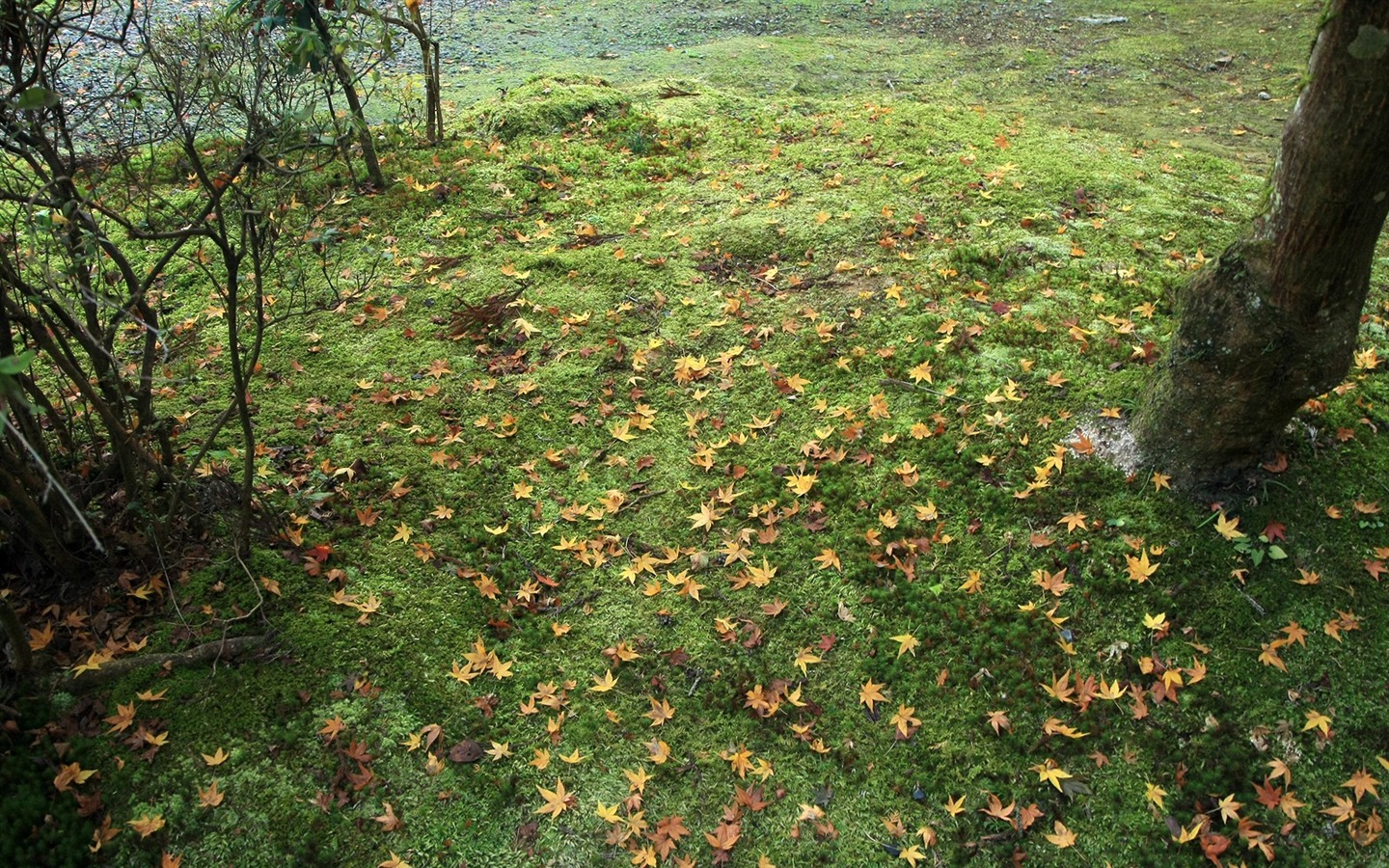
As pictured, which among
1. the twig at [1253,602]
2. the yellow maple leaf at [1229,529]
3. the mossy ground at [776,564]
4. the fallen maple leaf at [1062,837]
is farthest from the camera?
the yellow maple leaf at [1229,529]

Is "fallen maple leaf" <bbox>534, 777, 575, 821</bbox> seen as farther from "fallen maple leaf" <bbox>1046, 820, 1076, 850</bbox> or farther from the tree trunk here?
the tree trunk

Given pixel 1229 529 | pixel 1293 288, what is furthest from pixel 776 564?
pixel 1293 288

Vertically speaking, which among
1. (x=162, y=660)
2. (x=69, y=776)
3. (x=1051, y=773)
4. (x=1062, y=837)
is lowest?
(x=1062, y=837)

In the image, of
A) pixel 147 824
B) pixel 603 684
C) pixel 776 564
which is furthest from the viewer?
pixel 776 564

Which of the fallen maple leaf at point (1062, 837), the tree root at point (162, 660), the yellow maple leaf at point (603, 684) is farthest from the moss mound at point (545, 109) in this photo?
the fallen maple leaf at point (1062, 837)

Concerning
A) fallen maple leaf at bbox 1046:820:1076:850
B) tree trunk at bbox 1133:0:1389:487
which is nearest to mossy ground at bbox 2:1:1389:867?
fallen maple leaf at bbox 1046:820:1076:850

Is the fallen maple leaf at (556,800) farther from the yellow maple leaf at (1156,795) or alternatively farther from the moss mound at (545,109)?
the moss mound at (545,109)

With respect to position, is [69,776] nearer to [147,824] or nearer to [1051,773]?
[147,824]
